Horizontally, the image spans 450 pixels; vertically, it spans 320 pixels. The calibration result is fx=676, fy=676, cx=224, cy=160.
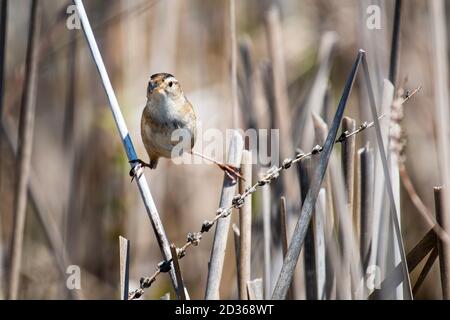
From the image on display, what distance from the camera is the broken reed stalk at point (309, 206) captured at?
6.45ft

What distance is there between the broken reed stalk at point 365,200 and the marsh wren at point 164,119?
1.82 ft

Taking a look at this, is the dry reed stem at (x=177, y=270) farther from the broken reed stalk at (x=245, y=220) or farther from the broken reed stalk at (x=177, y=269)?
the broken reed stalk at (x=245, y=220)

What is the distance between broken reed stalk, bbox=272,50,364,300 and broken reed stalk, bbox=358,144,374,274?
438 mm

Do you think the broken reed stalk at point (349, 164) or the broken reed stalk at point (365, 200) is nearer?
the broken reed stalk at point (349, 164)

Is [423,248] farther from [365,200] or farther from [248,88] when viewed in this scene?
[248,88]

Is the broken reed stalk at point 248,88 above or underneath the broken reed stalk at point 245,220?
above

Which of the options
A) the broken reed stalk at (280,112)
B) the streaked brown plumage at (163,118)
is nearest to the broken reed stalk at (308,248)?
the streaked brown plumage at (163,118)

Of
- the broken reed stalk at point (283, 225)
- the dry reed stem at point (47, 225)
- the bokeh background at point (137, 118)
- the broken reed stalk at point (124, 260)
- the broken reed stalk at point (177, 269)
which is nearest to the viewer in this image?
the broken reed stalk at point (177, 269)

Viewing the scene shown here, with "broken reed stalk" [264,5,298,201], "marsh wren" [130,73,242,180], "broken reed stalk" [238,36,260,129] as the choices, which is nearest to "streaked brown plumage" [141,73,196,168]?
"marsh wren" [130,73,242,180]

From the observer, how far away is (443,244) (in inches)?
81.0

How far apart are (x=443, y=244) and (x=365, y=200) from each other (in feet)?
1.34

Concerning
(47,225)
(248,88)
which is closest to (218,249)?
(47,225)

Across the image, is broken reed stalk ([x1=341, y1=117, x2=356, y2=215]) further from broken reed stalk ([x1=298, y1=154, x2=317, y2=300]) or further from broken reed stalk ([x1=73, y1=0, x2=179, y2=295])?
broken reed stalk ([x1=73, y1=0, x2=179, y2=295])
